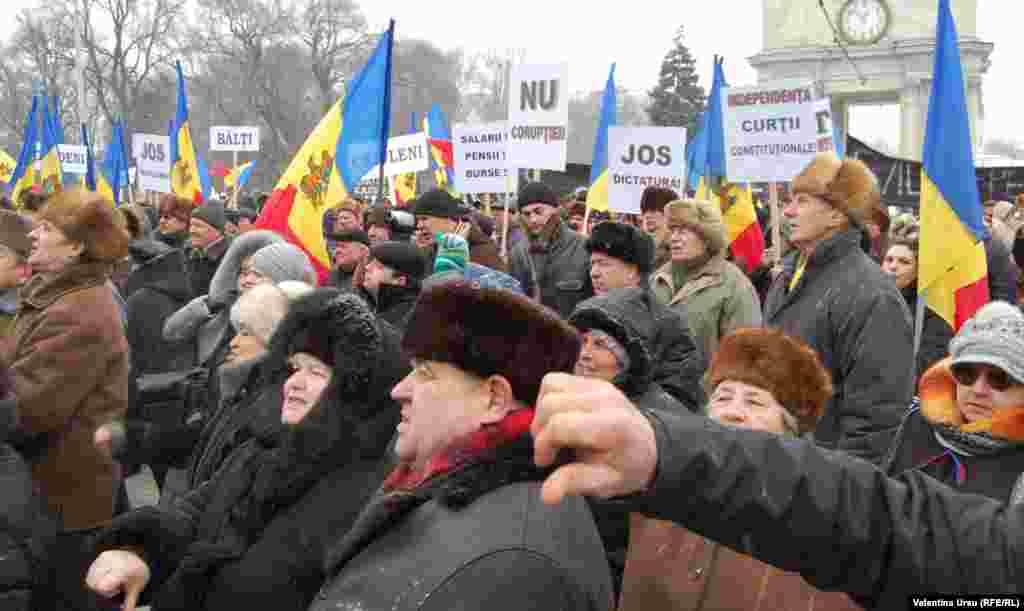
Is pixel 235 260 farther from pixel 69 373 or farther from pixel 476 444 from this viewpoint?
pixel 476 444

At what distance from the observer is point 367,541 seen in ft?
6.96

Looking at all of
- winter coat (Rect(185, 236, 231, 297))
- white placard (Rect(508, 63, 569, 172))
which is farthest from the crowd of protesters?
white placard (Rect(508, 63, 569, 172))

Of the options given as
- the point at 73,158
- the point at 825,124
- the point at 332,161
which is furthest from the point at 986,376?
the point at 73,158

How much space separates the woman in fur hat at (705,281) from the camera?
535 cm

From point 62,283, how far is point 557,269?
4529 mm

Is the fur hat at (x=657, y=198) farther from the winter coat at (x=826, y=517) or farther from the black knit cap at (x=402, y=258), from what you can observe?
the winter coat at (x=826, y=517)

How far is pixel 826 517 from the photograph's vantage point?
1.29 m

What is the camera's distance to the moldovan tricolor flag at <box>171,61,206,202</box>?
1235 cm

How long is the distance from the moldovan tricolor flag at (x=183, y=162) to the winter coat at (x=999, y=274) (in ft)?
27.5

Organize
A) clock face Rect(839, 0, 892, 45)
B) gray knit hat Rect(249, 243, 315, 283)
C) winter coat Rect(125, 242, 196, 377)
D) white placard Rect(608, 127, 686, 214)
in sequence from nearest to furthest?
gray knit hat Rect(249, 243, 315, 283) → winter coat Rect(125, 242, 196, 377) → white placard Rect(608, 127, 686, 214) → clock face Rect(839, 0, 892, 45)

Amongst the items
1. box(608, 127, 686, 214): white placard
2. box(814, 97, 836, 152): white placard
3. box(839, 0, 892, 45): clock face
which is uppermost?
box(839, 0, 892, 45): clock face

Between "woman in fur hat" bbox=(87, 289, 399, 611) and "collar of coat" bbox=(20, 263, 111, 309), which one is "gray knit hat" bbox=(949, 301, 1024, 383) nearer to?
"woman in fur hat" bbox=(87, 289, 399, 611)

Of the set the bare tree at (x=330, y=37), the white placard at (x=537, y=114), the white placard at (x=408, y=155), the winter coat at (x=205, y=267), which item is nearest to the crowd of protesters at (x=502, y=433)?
the winter coat at (x=205, y=267)

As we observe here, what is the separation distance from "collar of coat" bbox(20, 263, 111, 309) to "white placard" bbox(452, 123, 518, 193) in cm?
544
